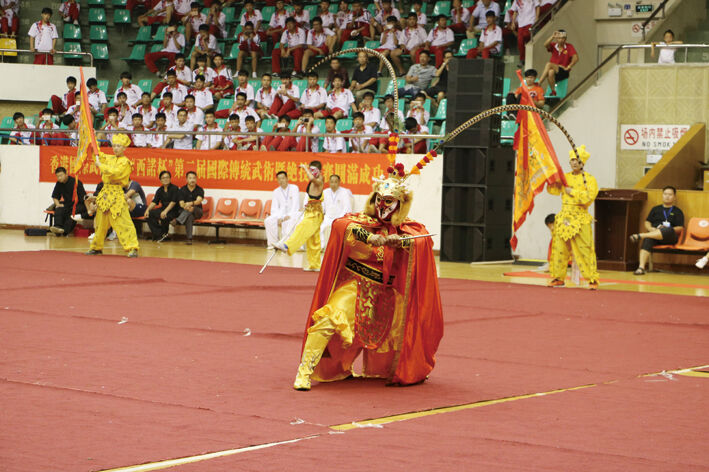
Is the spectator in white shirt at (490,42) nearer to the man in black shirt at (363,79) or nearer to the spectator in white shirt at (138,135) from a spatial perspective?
the man in black shirt at (363,79)

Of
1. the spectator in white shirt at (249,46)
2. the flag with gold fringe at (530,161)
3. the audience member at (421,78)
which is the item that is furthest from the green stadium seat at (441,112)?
the spectator in white shirt at (249,46)

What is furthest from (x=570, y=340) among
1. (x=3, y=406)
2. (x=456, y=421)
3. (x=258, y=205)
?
(x=258, y=205)

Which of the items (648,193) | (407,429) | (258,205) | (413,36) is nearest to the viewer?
(407,429)

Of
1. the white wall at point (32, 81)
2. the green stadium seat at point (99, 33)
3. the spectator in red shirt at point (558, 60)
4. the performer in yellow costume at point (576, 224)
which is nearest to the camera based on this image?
the performer in yellow costume at point (576, 224)

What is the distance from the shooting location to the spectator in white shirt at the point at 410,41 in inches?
778

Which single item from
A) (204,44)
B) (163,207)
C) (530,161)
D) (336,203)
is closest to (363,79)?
(336,203)

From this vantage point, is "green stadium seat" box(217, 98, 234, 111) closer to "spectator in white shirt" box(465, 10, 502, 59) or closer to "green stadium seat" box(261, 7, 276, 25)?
"green stadium seat" box(261, 7, 276, 25)

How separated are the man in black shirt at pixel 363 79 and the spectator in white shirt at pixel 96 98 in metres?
5.68

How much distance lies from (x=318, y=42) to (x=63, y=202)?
607 cm

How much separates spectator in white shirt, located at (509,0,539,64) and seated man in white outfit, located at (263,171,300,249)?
190 inches

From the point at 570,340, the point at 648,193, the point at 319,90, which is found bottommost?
the point at 570,340

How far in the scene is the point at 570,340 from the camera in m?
8.27

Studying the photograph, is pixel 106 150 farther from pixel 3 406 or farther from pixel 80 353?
pixel 3 406

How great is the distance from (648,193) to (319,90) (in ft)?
21.8
